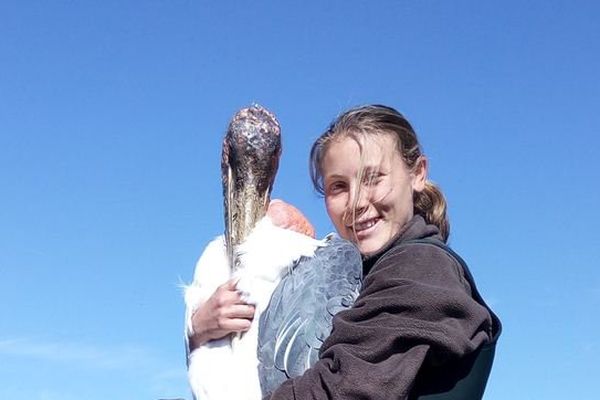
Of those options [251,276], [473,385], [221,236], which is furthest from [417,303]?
[221,236]

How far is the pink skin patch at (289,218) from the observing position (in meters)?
4.22

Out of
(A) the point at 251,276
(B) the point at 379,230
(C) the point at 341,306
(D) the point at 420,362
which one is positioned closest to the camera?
(D) the point at 420,362

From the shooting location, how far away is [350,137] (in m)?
4.30

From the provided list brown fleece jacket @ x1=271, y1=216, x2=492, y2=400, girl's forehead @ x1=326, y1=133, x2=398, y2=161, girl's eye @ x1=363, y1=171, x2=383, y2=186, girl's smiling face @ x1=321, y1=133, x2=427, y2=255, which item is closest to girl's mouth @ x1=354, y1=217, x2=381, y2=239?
girl's smiling face @ x1=321, y1=133, x2=427, y2=255

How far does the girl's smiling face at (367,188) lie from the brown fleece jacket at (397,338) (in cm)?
55

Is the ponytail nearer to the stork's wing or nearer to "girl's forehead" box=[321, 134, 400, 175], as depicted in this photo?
"girl's forehead" box=[321, 134, 400, 175]

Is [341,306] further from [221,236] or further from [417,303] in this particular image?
[221,236]

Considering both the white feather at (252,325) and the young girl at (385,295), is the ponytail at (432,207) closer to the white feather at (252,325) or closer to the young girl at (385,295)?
the young girl at (385,295)

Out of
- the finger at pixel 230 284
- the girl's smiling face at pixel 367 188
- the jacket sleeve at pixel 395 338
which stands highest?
the girl's smiling face at pixel 367 188

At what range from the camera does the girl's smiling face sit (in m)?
4.25

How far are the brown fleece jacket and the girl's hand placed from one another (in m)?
0.39

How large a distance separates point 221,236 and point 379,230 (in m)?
0.68

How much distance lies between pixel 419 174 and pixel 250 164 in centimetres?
78

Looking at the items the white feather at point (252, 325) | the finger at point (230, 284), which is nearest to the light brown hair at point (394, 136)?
the white feather at point (252, 325)
